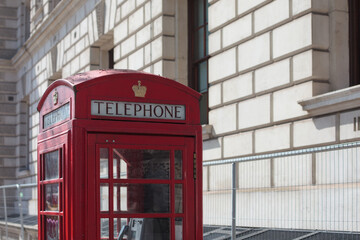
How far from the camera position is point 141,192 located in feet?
18.9

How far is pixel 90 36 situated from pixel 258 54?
367 inches

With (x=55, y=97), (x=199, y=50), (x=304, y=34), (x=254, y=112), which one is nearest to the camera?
(x=55, y=97)

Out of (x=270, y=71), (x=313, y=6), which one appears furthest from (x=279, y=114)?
(x=313, y=6)

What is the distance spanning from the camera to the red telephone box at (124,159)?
5.62m

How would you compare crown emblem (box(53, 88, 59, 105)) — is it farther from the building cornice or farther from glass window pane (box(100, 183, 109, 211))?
the building cornice

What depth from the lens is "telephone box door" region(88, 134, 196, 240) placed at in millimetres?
5664

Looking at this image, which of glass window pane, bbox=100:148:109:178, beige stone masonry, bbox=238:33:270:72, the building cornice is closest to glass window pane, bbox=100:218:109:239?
glass window pane, bbox=100:148:109:178

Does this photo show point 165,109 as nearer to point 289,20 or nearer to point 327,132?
point 327,132

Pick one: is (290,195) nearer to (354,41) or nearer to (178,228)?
(178,228)

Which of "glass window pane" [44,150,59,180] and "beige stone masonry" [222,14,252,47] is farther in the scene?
"beige stone masonry" [222,14,252,47]

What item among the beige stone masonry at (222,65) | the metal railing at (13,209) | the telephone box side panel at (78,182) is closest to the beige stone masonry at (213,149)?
the beige stone masonry at (222,65)

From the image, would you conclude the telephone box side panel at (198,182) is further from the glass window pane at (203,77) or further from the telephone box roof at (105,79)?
the glass window pane at (203,77)

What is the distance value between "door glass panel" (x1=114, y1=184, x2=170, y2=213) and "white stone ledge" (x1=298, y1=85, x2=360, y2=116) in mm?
4087

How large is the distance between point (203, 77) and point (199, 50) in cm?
64
